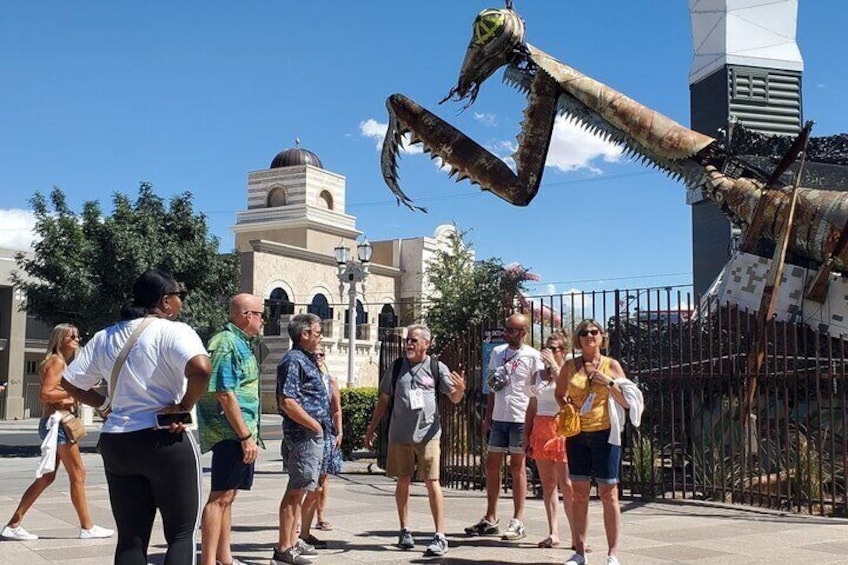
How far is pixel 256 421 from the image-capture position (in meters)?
5.83

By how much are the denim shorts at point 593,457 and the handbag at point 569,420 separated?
0.05 m

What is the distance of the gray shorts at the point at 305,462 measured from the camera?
6234 millimetres

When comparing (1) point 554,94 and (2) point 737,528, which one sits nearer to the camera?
(2) point 737,528

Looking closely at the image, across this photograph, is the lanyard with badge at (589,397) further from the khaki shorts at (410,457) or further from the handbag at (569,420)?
the khaki shorts at (410,457)

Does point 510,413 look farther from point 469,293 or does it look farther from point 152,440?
point 469,293

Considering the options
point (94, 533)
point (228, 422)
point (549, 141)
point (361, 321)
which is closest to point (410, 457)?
point (228, 422)

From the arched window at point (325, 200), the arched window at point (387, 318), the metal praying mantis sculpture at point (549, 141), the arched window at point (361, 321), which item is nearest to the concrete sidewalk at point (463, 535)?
the metal praying mantis sculpture at point (549, 141)

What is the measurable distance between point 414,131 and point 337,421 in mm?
4111

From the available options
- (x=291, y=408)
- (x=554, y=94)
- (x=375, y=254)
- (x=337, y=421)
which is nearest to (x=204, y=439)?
(x=291, y=408)

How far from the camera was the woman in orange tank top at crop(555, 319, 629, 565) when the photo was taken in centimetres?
596

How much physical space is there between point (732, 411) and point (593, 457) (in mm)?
A: 3981

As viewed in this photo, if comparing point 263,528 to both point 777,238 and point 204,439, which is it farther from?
point 777,238

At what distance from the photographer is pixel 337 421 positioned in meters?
7.93

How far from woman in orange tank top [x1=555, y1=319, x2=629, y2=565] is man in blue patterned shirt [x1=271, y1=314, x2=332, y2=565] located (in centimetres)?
173
